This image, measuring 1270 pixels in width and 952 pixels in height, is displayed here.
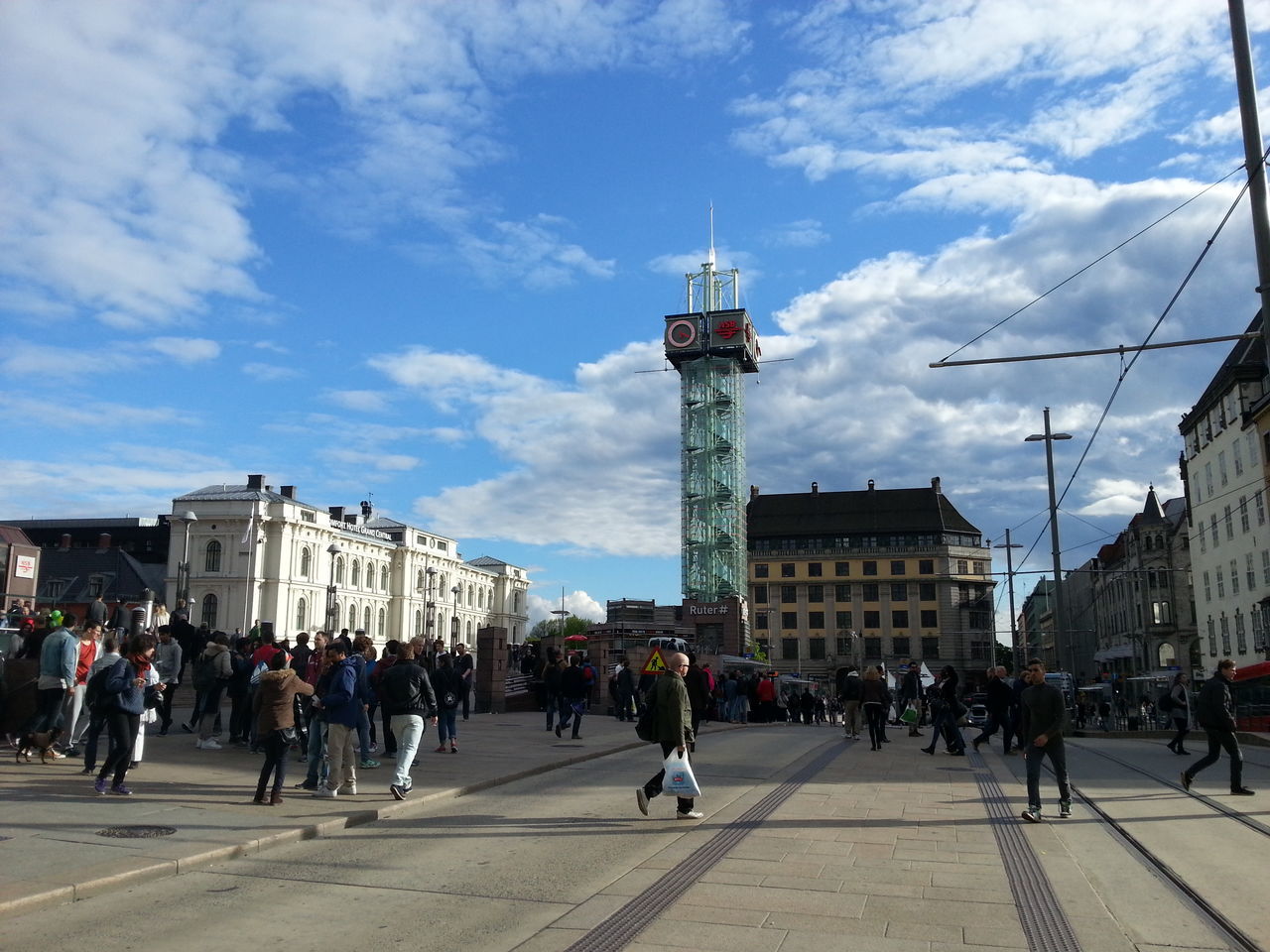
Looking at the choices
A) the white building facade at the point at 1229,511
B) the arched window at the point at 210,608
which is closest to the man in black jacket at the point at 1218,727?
the white building facade at the point at 1229,511

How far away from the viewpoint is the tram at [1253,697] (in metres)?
29.5

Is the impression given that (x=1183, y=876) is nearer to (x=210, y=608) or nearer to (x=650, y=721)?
(x=650, y=721)

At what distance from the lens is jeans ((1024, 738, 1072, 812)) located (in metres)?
10.4

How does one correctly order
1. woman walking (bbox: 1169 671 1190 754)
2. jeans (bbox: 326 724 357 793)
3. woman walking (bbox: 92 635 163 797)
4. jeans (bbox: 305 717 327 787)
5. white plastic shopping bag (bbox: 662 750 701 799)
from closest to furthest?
1. white plastic shopping bag (bbox: 662 750 701 799)
2. woman walking (bbox: 92 635 163 797)
3. jeans (bbox: 326 724 357 793)
4. jeans (bbox: 305 717 327 787)
5. woman walking (bbox: 1169 671 1190 754)

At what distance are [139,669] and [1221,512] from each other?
5359cm

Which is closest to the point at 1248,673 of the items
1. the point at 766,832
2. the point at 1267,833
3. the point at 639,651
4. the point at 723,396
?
the point at 639,651

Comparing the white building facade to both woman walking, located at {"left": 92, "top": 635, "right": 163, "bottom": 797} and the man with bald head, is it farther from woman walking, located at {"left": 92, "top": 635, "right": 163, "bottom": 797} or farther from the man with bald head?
woman walking, located at {"left": 92, "top": 635, "right": 163, "bottom": 797}

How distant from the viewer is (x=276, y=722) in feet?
32.9

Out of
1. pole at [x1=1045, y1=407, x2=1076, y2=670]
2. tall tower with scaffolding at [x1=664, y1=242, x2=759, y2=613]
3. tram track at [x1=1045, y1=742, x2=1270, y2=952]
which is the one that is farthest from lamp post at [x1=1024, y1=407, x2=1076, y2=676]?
tall tower with scaffolding at [x1=664, y1=242, x2=759, y2=613]

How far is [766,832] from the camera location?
9656 mm

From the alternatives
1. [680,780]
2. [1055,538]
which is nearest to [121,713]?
[680,780]

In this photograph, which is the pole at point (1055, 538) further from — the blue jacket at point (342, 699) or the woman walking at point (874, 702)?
the blue jacket at point (342, 699)

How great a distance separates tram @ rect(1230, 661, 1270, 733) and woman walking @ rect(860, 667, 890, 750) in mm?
15037

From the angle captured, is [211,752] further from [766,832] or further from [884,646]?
[884,646]
